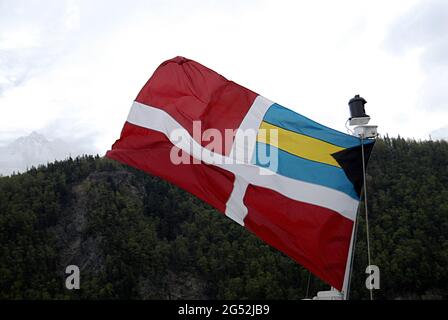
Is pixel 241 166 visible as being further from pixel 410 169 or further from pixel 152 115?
pixel 410 169

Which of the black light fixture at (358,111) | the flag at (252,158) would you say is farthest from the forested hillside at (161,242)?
the black light fixture at (358,111)

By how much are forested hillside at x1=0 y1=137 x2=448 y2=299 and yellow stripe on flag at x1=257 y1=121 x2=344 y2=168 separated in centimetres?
4768

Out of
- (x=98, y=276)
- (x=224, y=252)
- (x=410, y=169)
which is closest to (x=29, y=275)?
(x=98, y=276)

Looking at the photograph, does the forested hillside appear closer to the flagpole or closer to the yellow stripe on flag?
the yellow stripe on flag

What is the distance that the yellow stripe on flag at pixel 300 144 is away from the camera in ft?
23.1

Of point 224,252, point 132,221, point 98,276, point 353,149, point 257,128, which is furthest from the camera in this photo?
point 132,221

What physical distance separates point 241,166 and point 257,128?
24.5 inches

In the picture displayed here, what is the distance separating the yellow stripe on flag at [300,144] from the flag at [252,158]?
0.04 ft

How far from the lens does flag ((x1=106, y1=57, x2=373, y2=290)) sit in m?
6.66

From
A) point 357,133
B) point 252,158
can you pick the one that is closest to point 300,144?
point 252,158

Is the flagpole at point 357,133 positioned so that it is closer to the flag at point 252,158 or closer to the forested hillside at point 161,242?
the flag at point 252,158

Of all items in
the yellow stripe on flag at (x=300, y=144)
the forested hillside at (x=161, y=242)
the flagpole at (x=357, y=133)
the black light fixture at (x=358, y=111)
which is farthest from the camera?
the forested hillside at (x=161, y=242)

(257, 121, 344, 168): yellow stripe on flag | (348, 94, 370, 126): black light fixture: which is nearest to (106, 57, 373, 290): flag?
(257, 121, 344, 168): yellow stripe on flag
